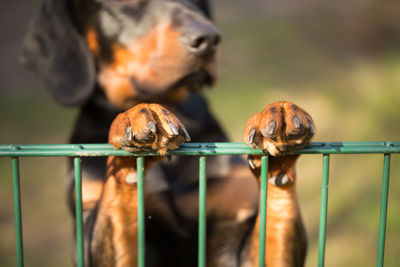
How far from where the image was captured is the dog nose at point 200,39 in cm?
157

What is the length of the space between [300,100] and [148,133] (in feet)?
10.8

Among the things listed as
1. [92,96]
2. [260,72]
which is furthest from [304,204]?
[92,96]

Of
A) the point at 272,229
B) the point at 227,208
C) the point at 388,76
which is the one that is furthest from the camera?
the point at 388,76

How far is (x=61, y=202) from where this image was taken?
150 inches

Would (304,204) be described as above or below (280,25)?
below

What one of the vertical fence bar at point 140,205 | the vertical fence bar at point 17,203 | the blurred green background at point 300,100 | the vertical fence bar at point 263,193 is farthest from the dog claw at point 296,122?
the blurred green background at point 300,100

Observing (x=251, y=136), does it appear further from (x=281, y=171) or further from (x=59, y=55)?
(x=59, y=55)

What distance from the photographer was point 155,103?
4.69ft

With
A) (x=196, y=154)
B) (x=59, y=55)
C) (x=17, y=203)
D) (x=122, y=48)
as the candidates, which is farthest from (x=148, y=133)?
(x=59, y=55)

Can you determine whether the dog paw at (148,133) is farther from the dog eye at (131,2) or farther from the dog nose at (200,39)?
the dog eye at (131,2)

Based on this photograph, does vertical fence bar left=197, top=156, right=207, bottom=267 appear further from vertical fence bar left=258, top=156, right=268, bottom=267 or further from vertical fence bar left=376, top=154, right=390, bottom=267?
vertical fence bar left=376, top=154, right=390, bottom=267

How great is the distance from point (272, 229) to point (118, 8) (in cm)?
98

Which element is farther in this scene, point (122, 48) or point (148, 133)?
point (122, 48)

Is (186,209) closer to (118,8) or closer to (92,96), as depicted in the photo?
(92,96)
